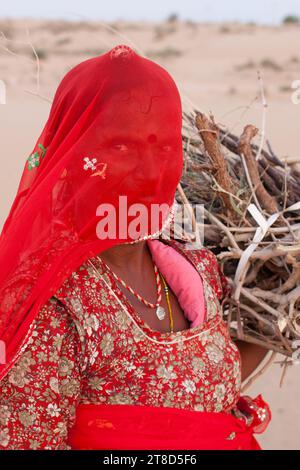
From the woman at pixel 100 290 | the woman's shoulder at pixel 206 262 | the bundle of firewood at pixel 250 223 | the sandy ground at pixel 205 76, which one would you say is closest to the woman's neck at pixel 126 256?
the woman at pixel 100 290

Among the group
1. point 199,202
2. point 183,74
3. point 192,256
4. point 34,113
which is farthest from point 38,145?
point 183,74

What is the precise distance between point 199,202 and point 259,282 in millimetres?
222

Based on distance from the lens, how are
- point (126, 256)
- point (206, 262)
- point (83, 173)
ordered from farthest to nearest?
point (206, 262) < point (126, 256) < point (83, 173)

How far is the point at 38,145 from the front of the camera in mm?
1593

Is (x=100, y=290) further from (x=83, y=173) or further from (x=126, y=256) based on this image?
(x=83, y=173)

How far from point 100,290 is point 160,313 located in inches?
5.8

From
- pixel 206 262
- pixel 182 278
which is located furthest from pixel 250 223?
pixel 182 278

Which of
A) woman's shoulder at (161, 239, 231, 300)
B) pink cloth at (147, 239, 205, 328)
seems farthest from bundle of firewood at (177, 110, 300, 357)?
pink cloth at (147, 239, 205, 328)

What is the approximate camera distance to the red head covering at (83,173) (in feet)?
4.95

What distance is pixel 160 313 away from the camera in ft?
5.53

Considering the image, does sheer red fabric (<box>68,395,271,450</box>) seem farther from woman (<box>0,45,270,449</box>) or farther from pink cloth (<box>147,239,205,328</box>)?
pink cloth (<box>147,239,205,328</box>)

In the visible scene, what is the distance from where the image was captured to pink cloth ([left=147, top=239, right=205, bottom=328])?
1726 mm

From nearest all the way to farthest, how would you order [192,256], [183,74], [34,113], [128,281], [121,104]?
[121,104], [128,281], [192,256], [34,113], [183,74]

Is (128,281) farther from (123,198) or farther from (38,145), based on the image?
(38,145)
